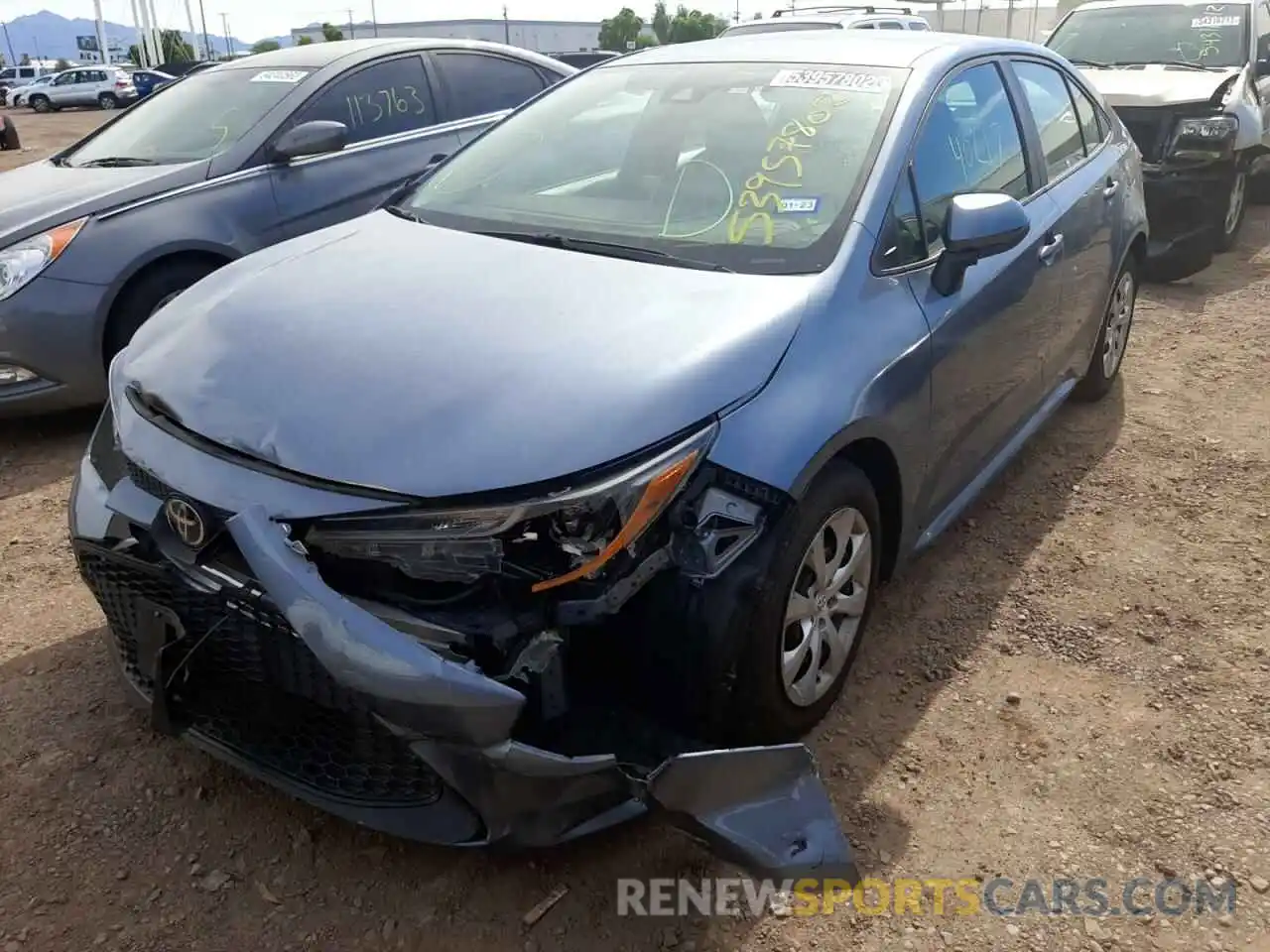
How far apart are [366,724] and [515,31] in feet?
353

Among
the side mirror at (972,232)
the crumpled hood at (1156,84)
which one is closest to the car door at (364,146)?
the side mirror at (972,232)

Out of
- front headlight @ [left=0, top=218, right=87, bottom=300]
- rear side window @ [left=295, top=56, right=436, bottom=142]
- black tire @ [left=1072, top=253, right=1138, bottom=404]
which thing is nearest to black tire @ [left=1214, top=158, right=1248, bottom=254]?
black tire @ [left=1072, top=253, right=1138, bottom=404]

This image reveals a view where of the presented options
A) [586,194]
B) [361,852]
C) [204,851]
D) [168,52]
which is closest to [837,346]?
[586,194]

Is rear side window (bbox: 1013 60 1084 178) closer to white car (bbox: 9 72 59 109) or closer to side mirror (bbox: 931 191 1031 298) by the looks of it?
side mirror (bbox: 931 191 1031 298)

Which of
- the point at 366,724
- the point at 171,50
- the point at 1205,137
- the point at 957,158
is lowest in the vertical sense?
the point at 366,724

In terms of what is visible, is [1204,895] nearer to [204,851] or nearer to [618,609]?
[618,609]

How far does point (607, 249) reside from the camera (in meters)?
2.71

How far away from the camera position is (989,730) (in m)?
2.71

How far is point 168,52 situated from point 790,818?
240ft

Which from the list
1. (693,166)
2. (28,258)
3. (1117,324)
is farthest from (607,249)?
(1117,324)

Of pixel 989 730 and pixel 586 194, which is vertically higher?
pixel 586 194

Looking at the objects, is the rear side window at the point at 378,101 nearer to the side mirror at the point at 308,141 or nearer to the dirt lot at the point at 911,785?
the side mirror at the point at 308,141

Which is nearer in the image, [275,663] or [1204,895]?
[275,663]

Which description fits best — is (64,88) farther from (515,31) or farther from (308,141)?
(515,31)
